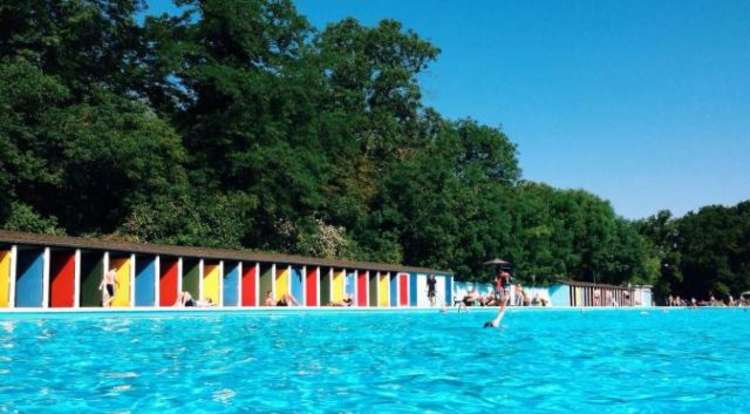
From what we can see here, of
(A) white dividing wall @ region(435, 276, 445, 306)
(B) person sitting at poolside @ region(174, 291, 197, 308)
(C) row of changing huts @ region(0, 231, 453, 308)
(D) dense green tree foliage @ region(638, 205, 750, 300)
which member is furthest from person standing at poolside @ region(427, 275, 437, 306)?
(D) dense green tree foliage @ region(638, 205, 750, 300)

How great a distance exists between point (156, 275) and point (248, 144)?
1715cm

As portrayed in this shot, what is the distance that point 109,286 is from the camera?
74.0 ft

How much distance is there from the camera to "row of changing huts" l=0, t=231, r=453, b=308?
21078mm

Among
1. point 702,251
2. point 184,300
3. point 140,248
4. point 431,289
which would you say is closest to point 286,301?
point 184,300

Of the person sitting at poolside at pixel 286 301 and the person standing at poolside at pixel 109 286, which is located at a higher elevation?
the person standing at poolside at pixel 109 286

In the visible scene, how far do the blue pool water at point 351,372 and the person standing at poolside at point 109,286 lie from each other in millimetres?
5307

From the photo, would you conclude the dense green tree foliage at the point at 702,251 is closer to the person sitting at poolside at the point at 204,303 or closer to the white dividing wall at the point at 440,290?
the white dividing wall at the point at 440,290

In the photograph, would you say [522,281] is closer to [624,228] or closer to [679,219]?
[624,228]

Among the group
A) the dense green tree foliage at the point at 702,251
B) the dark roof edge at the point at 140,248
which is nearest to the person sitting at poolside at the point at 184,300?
the dark roof edge at the point at 140,248

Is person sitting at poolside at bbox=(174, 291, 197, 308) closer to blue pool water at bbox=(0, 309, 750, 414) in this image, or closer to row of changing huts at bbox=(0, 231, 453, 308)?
row of changing huts at bbox=(0, 231, 453, 308)

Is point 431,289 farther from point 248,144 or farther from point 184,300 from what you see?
point 184,300

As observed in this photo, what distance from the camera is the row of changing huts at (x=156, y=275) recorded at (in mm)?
21078

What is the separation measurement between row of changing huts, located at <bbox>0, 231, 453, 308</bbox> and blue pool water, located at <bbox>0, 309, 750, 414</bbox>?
4376 millimetres

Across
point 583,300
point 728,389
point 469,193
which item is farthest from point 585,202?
point 728,389
